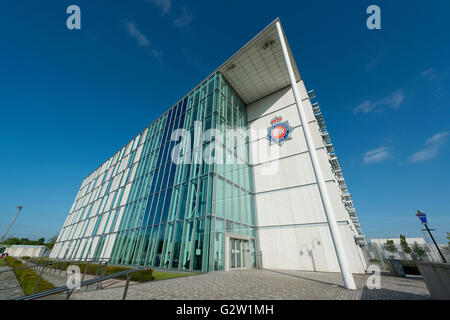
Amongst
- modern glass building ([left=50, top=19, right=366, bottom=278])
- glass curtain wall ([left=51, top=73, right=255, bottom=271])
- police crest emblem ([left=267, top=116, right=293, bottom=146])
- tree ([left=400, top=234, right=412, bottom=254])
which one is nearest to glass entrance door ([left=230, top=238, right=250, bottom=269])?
modern glass building ([left=50, top=19, right=366, bottom=278])

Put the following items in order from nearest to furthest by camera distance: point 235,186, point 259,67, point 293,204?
point 293,204
point 235,186
point 259,67

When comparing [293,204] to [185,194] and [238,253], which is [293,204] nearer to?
[238,253]

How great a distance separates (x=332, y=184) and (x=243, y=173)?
743 cm

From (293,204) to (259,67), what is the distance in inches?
562

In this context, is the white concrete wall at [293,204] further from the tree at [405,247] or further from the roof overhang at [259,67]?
the tree at [405,247]

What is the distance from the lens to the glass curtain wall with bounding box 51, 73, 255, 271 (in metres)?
11.8

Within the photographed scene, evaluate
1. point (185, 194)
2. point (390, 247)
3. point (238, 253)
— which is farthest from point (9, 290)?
point (390, 247)

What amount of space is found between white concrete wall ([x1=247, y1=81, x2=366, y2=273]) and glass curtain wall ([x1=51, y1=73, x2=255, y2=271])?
4.73 ft

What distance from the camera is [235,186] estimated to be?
1503cm

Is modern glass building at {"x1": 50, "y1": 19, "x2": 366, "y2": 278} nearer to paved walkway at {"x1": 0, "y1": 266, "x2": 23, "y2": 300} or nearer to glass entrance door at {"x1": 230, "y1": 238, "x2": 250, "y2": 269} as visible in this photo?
glass entrance door at {"x1": 230, "y1": 238, "x2": 250, "y2": 269}

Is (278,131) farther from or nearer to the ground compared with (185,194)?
farther from the ground

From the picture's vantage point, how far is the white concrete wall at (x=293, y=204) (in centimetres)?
1238

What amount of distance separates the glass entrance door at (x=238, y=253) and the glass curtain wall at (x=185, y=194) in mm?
813

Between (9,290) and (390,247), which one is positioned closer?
(9,290)
